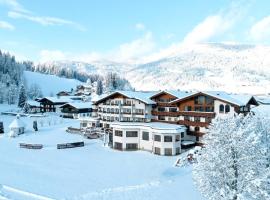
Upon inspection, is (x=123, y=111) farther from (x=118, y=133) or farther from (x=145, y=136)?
(x=145, y=136)

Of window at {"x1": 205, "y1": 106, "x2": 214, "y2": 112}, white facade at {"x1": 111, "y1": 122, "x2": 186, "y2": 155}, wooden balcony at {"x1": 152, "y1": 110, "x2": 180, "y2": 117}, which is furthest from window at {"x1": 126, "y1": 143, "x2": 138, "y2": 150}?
window at {"x1": 205, "y1": 106, "x2": 214, "y2": 112}

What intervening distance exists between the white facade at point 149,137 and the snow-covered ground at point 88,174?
1691 millimetres

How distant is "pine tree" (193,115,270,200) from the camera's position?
21.1 m

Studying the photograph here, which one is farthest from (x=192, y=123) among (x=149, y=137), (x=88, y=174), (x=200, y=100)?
(x=88, y=174)

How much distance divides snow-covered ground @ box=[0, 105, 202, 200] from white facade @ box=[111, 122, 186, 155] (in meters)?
1.69

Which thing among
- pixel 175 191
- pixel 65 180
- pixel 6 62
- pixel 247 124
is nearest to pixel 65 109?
pixel 65 180

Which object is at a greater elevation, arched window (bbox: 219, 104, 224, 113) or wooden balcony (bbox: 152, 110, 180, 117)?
arched window (bbox: 219, 104, 224, 113)

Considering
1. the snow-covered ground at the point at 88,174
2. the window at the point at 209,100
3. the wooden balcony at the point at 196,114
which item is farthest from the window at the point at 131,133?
the window at the point at 209,100

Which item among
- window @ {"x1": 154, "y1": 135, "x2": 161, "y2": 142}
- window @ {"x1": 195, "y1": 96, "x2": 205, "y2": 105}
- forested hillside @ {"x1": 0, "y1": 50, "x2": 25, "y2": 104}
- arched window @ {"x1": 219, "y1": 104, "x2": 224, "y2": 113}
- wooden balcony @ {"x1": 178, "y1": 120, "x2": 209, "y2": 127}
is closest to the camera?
window @ {"x1": 154, "y1": 135, "x2": 161, "y2": 142}

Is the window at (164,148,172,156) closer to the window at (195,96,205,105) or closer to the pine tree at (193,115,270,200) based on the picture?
the window at (195,96,205,105)

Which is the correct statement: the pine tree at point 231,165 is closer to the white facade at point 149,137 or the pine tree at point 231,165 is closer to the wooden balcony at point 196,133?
the white facade at point 149,137

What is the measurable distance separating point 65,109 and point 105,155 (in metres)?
50.8

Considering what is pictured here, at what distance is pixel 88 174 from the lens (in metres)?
38.6

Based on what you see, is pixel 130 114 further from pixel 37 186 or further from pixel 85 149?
pixel 37 186
